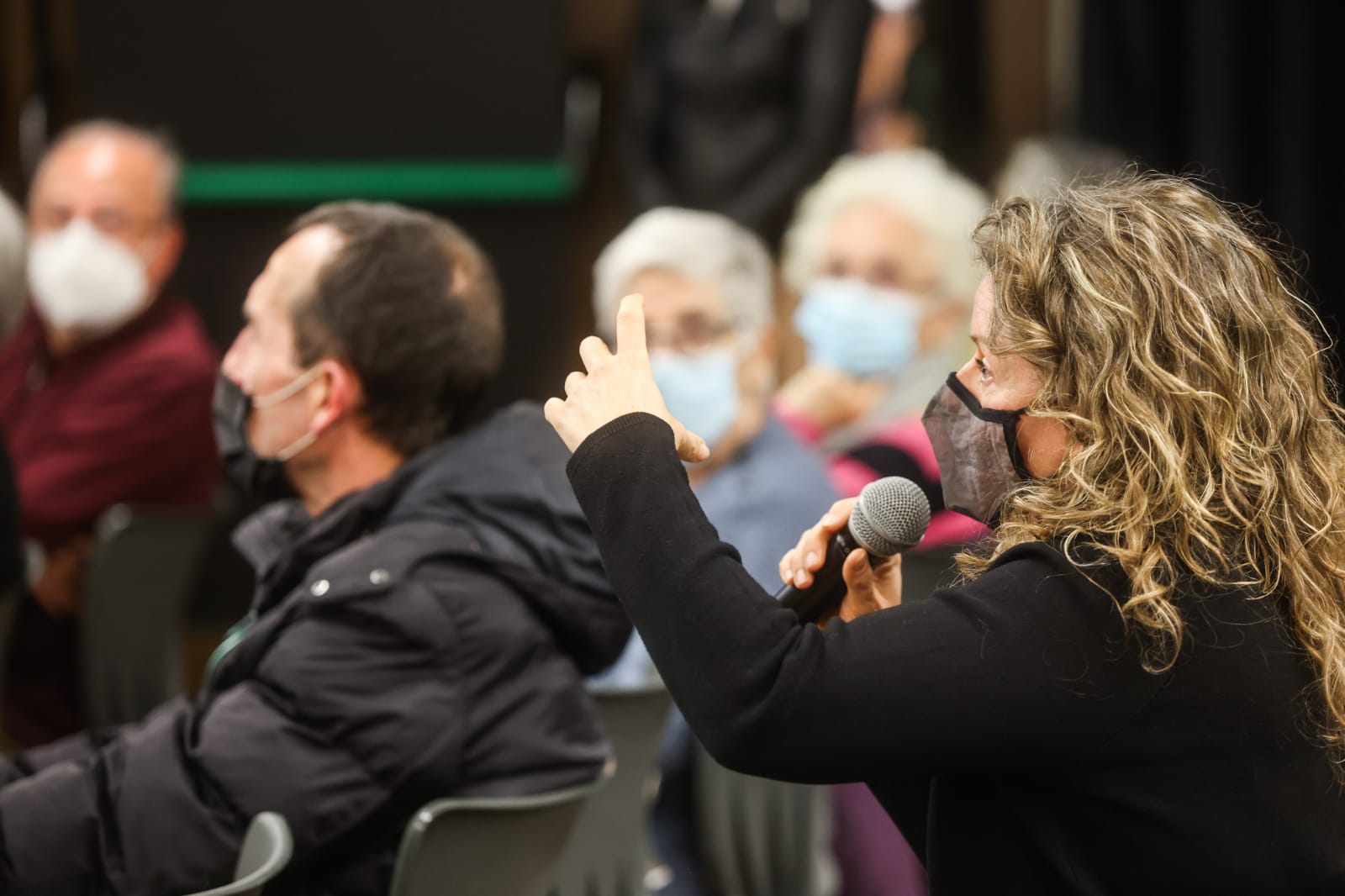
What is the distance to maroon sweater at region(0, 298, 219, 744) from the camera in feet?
10.8

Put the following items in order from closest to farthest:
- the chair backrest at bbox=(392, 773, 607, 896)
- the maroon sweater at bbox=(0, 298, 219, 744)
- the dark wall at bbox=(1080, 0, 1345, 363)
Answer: the chair backrest at bbox=(392, 773, 607, 896) < the maroon sweater at bbox=(0, 298, 219, 744) < the dark wall at bbox=(1080, 0, 1345, 363)

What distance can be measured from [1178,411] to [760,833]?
1.39 meters

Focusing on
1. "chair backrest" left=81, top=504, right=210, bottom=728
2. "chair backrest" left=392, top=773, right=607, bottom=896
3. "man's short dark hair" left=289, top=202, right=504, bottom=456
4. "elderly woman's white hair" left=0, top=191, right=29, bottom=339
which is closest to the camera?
"chair backrest" left=392, top=773, right=607, bottom=896

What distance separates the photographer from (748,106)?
504 cm

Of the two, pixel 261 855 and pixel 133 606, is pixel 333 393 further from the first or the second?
pixel 133 606

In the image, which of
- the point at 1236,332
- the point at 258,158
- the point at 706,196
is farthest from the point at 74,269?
the point at 1236,332

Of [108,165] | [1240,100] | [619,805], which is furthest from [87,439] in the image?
[1240,100]

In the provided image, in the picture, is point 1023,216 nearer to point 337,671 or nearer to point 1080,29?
point 337,671

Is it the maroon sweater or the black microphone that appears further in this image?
the maroon sweater

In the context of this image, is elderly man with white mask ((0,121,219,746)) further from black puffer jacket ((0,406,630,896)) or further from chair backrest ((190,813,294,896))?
chair backrest ((190,813,294,896))

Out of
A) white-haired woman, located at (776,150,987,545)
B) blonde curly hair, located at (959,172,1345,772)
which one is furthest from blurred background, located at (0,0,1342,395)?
blonde curly hair, located at (959,172,1345,772)

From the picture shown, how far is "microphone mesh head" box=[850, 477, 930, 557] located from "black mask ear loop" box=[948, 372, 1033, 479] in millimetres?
88

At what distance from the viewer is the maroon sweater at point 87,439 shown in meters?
3.28

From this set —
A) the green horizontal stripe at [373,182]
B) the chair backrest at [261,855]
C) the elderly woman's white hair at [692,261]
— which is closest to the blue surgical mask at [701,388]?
the elderly woman's white hair at [692,261]
